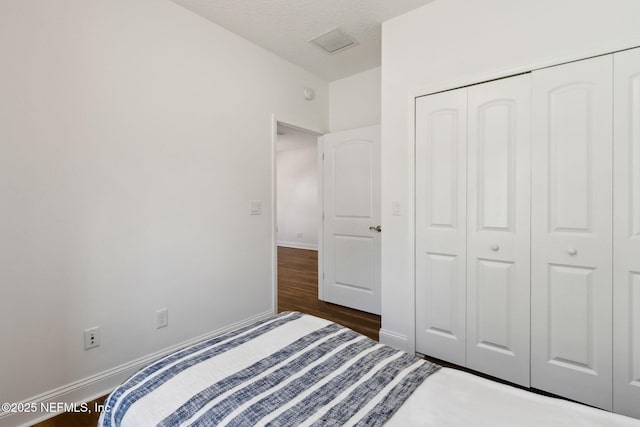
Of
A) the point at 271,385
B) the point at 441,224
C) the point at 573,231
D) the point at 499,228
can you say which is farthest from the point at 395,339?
the point at 271,385

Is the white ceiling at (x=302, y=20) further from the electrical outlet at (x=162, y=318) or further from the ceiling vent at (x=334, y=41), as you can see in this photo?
the electrical outlet at (x=162, y=318)

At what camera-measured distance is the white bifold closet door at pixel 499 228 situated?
1891mm

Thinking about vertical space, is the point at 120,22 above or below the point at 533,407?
above

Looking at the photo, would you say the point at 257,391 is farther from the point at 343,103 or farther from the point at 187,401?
the point at 343,103

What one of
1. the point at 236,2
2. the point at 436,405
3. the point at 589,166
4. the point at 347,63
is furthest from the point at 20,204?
the point at 589,166

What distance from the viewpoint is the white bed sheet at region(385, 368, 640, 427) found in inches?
32.2

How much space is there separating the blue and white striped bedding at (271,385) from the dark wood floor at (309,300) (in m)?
1.61

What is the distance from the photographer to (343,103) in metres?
3.57

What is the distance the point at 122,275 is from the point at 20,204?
2.17 ft

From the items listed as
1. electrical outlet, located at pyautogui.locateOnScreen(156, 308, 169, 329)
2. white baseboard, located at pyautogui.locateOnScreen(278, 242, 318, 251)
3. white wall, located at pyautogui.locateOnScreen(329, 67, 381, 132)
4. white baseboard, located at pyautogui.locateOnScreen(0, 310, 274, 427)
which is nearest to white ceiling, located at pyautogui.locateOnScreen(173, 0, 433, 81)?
white wall, located at pyautogui.locateOnScreen(329, 67, 381, 132)

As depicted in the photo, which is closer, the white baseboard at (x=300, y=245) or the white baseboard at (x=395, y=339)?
the white baseboard at (x=395, y=339)

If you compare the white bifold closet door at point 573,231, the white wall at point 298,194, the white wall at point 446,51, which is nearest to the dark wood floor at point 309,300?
the white wall at point 446,51

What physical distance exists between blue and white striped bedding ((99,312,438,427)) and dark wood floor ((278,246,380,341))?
161 cm

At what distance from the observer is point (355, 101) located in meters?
3.46
